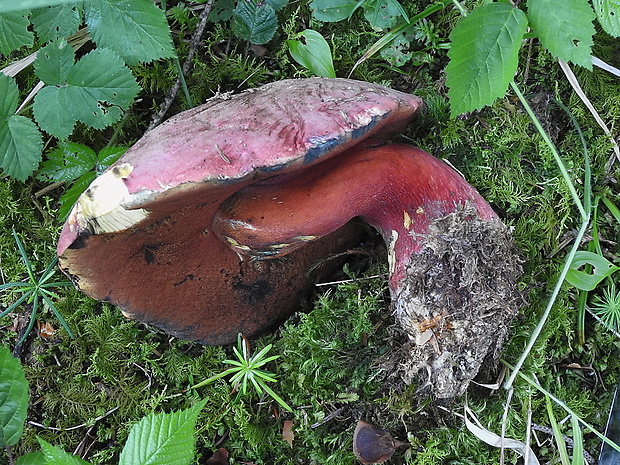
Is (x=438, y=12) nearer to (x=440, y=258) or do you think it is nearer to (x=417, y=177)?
(x=417, y=177)

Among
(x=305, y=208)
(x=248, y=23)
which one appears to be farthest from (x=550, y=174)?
(x=248, y=23)

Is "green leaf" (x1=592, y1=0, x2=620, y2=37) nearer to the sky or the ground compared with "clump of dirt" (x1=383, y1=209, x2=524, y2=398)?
nearer to the sky

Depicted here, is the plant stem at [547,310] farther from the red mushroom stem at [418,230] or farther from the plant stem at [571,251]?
the red mushroom stem at [418,230]

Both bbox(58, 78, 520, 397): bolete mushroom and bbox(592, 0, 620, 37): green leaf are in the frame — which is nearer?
bbox(58, 78, 520, 397): bolete mushroom

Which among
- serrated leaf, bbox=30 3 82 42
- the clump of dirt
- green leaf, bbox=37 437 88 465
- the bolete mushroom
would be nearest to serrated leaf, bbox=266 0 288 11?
the bolete mushroom

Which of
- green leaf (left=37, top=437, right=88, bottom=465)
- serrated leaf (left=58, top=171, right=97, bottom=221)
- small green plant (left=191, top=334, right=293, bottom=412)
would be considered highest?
serrated leaf (left=58, top=171, right=97, bottom=221)

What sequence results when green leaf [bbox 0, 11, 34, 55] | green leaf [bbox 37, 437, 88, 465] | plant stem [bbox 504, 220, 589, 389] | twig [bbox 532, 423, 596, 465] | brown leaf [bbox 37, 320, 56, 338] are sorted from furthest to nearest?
brown leaf [bbox 37, 320, 56, 338] → twig [bbox 532, 423, 596, 465] → green leaf [bbox 0, 11, 34, 55] → plant stem [bbox 504, 220, 589, 389] → green leaf [bbox 37, 437, 88, 465]

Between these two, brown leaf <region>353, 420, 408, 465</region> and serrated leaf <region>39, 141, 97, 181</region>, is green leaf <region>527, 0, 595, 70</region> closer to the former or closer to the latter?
brown leaf <region>353, 420, 408, 465</region>

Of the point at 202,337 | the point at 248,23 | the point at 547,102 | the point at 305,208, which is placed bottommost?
the point at 202,337
